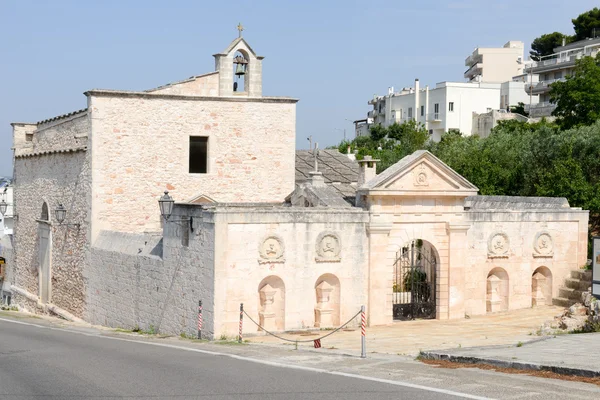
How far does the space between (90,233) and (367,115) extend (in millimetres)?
74299

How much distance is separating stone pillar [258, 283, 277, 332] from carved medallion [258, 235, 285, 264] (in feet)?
2.62

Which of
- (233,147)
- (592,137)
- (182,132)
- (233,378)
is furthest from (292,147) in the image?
(233,378)

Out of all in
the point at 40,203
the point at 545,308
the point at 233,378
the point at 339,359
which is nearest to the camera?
the point at 233,378

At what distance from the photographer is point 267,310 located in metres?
22.2

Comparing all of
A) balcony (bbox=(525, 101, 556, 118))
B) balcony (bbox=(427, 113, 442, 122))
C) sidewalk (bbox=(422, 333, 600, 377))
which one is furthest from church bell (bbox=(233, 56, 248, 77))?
balcony (bbox=(427, 113, 442, 122))

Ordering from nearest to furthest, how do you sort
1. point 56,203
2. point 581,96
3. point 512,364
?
1. point 512,364
2. point 56,203
3. point 581,96

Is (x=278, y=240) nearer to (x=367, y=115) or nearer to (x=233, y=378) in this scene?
(x=233, y=378)

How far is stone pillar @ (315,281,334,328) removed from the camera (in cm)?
2286

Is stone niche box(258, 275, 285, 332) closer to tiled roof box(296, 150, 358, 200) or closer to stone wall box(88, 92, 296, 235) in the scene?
stone wall box(88, 92, 296, 235)

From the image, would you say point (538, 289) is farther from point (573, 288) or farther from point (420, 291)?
point (420, 291)

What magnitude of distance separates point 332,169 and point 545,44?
67.7 metres

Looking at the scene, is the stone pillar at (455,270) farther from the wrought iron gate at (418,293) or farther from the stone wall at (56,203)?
the stone wall at (56,203)

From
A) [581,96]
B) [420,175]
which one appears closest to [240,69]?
[420,175]

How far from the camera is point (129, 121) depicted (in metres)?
29.2
